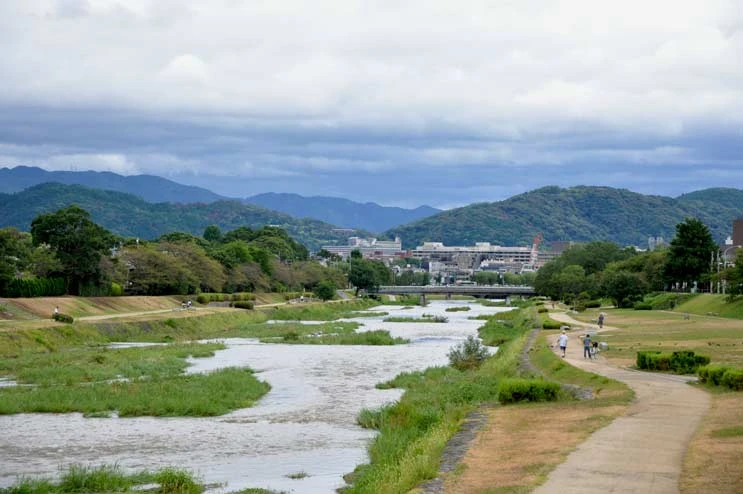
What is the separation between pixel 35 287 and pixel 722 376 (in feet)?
224

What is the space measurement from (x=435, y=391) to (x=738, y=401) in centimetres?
1261

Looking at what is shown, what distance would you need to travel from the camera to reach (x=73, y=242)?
9531cm

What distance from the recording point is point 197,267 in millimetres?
129625

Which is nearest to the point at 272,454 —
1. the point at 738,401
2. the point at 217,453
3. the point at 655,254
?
the point at 217,453

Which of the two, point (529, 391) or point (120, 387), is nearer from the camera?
point (529, 391)

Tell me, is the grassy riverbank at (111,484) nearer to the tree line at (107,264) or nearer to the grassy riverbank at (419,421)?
the grassy riverbank at (419,421)

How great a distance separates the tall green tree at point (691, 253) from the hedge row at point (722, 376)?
83856 millimetres

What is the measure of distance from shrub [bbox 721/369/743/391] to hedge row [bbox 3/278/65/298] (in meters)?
66.2

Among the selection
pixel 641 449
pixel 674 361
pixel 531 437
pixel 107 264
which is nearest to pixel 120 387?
pixel 531 437

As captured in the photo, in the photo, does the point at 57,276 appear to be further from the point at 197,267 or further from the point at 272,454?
the point at 272,454

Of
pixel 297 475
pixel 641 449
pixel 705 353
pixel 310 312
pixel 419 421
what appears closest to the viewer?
pixel 641 449

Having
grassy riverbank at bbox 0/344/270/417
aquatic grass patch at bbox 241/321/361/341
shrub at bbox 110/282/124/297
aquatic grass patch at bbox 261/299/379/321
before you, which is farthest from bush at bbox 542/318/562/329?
shrub at bbox 110/282/124/297

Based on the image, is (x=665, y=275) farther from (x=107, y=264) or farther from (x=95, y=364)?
(x=95, y=364)

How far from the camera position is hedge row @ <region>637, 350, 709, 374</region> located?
39.2 meters
